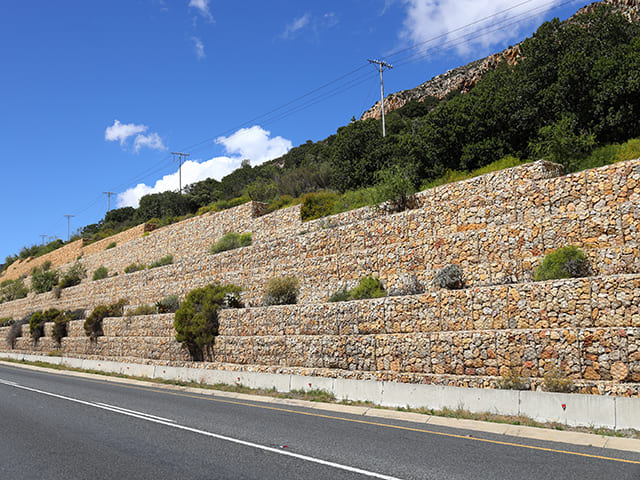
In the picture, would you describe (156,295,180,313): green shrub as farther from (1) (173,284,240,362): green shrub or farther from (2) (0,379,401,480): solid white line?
(2) (0,379,401,480): solid white line

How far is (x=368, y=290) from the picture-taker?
70.6 feet

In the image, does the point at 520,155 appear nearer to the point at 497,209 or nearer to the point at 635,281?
the point at 497,209

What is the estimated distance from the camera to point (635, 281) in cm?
1302

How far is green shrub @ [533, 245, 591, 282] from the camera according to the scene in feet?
51.4

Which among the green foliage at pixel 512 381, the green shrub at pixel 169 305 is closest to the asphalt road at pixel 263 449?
the green foliage at pixel 512 381

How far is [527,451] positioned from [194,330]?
64.3ft

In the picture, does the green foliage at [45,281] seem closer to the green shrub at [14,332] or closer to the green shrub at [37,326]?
the green shrub at [14,332]

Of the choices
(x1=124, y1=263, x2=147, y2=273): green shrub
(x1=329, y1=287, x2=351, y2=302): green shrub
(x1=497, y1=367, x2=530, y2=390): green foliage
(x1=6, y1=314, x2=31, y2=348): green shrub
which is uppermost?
(x1=124, y1=263, x2=147, y2=273): green shrub

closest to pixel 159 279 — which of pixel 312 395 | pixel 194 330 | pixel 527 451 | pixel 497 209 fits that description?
pixel 194 330

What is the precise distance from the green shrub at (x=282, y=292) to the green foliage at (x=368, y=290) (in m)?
4.17

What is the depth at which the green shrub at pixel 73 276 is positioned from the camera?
5669 cm

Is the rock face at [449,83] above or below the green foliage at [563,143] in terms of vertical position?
above

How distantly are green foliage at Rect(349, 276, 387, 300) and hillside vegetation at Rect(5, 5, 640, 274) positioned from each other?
554 centimetres

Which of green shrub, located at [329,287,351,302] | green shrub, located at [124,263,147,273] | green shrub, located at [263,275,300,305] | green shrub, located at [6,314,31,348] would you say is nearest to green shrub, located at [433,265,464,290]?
green shrub, located at [329,287,351,302]
